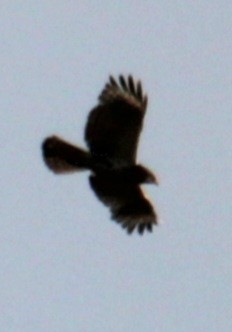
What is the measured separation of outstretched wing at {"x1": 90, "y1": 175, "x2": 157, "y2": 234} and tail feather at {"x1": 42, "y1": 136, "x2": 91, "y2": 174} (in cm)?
46

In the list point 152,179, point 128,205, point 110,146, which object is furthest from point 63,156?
point 128,205

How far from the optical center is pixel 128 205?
623 inches

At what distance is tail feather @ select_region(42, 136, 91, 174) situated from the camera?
14.8 metres

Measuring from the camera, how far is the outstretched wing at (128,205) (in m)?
15.6

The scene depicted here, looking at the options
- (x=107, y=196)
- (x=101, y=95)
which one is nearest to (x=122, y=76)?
(x=101, y=95)

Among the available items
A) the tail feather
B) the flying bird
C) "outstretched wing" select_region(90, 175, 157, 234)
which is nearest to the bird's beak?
the flying bird

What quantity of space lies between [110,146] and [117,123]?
273mm

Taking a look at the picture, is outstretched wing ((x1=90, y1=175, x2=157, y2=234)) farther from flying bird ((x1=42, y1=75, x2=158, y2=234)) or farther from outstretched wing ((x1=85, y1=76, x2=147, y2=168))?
outstretched wing ((x1=85, y1=76, x2=147, y2=168))

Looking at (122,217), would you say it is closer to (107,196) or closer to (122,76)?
(107,196)

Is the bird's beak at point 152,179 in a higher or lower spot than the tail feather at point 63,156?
higher

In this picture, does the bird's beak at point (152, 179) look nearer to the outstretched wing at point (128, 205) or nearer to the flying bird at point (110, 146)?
the flying bird at point (110, 146)

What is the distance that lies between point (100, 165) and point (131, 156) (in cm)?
35

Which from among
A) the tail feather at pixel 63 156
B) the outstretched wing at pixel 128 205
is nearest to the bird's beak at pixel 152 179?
the outstretched wing at pixel 128 205

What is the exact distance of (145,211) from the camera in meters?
15.9
